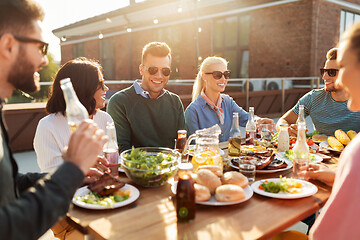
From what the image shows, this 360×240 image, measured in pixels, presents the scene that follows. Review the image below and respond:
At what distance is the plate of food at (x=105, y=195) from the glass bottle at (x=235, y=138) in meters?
0.94

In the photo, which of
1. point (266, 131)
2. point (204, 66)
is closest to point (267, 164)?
point (266, 131)

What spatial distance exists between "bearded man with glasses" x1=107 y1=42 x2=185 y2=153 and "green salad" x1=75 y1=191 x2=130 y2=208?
1.36m

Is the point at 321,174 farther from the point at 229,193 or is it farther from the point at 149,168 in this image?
the point at 149,168

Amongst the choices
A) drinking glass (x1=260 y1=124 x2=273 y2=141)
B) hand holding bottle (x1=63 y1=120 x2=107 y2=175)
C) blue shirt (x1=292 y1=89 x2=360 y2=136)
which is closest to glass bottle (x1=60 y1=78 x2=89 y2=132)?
hand holding bottle (x1=63 y1=120 x2=107 y2=175)

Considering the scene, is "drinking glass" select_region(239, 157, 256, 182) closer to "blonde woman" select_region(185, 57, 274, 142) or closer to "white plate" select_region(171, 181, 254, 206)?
"white plate" select_region(171, 181, 254, 206)

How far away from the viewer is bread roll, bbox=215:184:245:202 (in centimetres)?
150

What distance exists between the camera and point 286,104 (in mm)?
10398

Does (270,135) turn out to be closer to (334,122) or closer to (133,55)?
(334,122)

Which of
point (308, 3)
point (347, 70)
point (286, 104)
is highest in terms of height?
point (308, 3)

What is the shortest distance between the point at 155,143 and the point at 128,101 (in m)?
0.49

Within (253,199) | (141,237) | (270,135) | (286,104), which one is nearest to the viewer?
(141,237)

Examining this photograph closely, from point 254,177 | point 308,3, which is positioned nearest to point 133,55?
point 308,3

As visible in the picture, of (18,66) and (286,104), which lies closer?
(18,66)

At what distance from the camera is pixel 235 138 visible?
2326 mm
